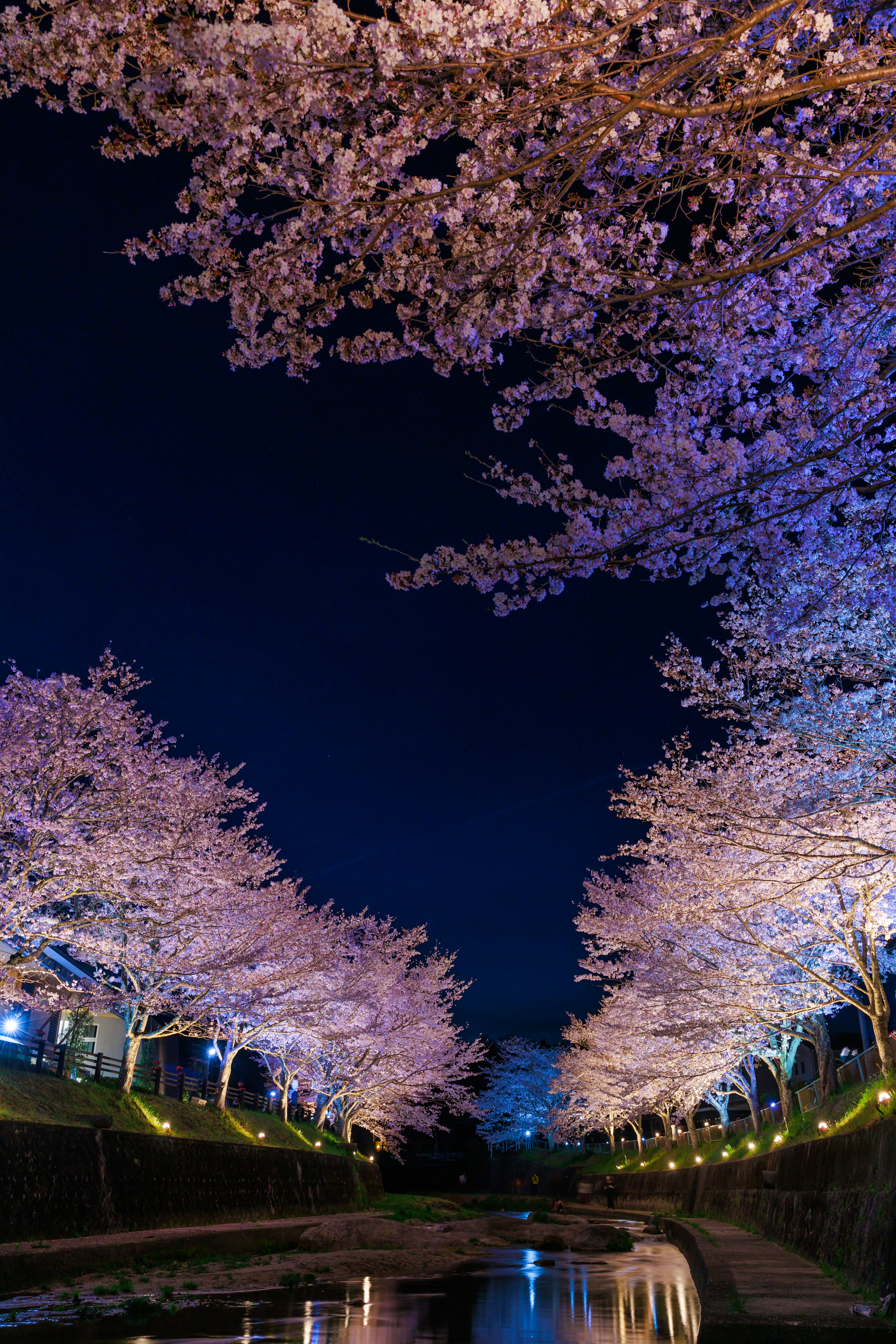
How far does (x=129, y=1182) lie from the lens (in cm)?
1502

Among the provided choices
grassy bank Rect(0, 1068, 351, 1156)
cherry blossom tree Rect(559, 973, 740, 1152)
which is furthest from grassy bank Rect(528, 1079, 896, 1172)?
grassy bank Rect(0, 1068, 351, 1156)

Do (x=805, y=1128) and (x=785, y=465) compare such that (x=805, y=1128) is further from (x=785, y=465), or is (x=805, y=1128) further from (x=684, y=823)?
(x=785, y=465)

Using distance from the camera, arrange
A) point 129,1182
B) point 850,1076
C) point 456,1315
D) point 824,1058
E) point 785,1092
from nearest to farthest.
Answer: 1. point 456,1315
2. point 129,1182
3. point 850,1076
4. point 824,1058
5. point 785,1092

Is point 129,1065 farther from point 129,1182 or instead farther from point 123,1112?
point 129,1182

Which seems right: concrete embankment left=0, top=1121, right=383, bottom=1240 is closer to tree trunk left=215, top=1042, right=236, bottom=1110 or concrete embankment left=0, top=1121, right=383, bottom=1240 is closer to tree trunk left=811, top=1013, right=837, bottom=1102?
tree trunk left=215, top=1042, right=236, bottom=1110

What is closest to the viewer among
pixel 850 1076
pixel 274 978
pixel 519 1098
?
pixel 850 1076

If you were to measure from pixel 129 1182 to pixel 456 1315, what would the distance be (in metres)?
7.29

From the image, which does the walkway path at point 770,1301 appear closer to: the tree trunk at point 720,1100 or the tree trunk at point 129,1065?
the tree trunk at point 129,1065

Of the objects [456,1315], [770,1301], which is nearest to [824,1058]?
[456,1315]

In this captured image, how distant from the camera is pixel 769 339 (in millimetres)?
8578

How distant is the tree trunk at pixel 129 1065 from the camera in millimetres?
20875

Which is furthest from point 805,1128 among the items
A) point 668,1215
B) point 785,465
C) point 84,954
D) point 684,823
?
point 785,465

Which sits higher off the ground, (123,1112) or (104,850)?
(104,850)

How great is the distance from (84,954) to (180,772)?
4787mm
